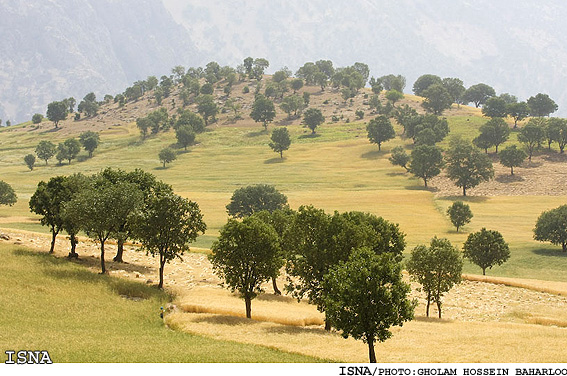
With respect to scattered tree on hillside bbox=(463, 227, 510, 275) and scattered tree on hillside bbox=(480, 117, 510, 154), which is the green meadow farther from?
scattered tree on hillside bbox=(480, 117, 510, 154)

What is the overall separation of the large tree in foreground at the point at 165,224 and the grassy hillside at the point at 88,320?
18.0 feet

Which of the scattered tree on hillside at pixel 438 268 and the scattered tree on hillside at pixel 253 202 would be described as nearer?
the scattered tree on hillside at pixel 438 268

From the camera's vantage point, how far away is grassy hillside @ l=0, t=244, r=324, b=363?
3391 cm

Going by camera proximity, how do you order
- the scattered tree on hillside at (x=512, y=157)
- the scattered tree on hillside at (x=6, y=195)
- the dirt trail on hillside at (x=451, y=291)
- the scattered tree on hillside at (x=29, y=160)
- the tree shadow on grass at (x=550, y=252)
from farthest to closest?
the scattered tree on hillside at (x=29, y=160), the scattered tree on hillside at (x=512, y=157), the scattered tree on hillside at (x=6, y=195), the tree shadow on grass at (x=550, y=252), the dirt trail on hillside at (x=451, y=291)

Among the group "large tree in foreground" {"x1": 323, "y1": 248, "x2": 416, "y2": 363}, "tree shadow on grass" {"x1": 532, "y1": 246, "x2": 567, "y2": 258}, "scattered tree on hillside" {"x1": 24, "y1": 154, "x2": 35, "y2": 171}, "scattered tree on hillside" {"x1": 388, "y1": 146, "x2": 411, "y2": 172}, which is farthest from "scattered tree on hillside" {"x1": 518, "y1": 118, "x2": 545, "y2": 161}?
"scattered tree on hillside" {"x1": 24, "y1": 154, "x2": 35, "y2": 171}

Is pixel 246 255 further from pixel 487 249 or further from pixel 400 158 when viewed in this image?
pixel 400 158

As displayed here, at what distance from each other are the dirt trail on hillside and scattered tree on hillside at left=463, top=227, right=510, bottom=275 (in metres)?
7.30

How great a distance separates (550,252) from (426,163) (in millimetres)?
71858

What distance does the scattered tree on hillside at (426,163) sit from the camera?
167 meters

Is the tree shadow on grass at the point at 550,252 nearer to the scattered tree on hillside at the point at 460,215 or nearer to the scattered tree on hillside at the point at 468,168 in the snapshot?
the scattered tree on hillside at the point at 460,215

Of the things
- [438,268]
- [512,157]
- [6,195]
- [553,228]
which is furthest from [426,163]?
[6,195]

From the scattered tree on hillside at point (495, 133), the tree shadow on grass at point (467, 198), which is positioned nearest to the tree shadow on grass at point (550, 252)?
the tree shadow on grass at point (467, 198)

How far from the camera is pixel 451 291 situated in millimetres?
76688
